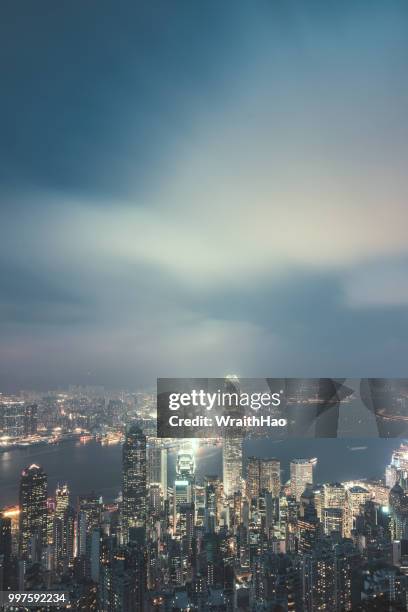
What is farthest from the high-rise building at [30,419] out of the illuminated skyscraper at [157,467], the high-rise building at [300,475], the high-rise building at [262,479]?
the high-rise building at [300,475]

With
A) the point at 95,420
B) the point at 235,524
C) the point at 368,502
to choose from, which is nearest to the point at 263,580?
the point at 235,524

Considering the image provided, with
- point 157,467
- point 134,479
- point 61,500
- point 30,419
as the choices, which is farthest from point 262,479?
point 30,419

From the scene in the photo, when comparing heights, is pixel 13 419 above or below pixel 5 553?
above

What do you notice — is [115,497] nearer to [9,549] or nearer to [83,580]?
[9,549]

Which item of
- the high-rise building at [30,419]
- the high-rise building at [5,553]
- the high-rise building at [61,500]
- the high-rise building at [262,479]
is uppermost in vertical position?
the high-rise building at [30,419]

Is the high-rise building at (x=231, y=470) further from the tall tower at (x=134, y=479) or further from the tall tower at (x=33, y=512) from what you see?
the tall tower at (x=33, y=512)

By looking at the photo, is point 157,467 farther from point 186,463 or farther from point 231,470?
point 231,470

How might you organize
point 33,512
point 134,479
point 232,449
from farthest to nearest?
point 134,479 < point 33,512 < point 232,449
